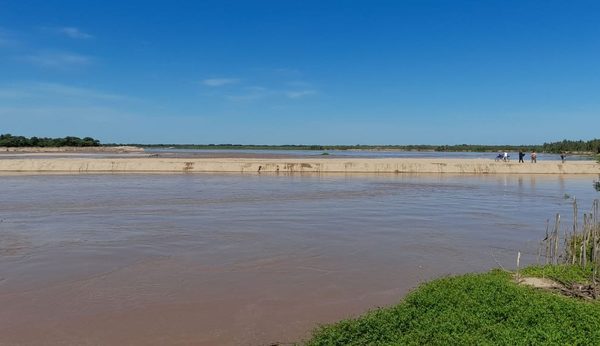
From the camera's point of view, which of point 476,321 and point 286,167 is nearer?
point 476,321

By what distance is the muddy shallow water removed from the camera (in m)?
7.10

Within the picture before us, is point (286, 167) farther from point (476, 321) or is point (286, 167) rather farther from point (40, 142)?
point (40, 142)

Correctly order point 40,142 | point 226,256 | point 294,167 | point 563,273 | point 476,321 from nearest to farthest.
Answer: point 476,321 → point 563,273 → point 226,256 → point 294,167 → point 40,142

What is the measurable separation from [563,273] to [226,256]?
22.5 ft

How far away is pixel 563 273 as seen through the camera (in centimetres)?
873

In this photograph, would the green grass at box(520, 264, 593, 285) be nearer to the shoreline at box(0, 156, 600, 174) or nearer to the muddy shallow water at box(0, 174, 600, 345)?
the muddy shallow water at box(0, 174, 600, 345)

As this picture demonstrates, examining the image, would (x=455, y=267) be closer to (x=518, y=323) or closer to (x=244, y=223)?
(x=518, y=323)

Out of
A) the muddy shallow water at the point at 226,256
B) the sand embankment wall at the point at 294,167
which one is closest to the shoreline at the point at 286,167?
the sand embankment wall at the point at 294,167

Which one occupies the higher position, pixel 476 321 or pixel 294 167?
pixel 294 167

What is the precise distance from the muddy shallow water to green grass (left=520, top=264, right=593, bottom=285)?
1.39 m

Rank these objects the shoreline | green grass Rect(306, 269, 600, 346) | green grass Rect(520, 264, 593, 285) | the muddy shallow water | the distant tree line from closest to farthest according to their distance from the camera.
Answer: green grass Rect(306, 269, 600, 346) < the muddy shallow water < green grass Rect(520, 264, 593, 285) < the shoreline < the distant tree line

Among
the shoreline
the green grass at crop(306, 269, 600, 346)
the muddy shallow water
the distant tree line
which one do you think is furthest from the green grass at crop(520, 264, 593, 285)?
the distant tree line

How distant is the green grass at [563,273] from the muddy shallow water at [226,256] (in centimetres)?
139

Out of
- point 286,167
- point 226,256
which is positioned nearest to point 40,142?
point 286,167
